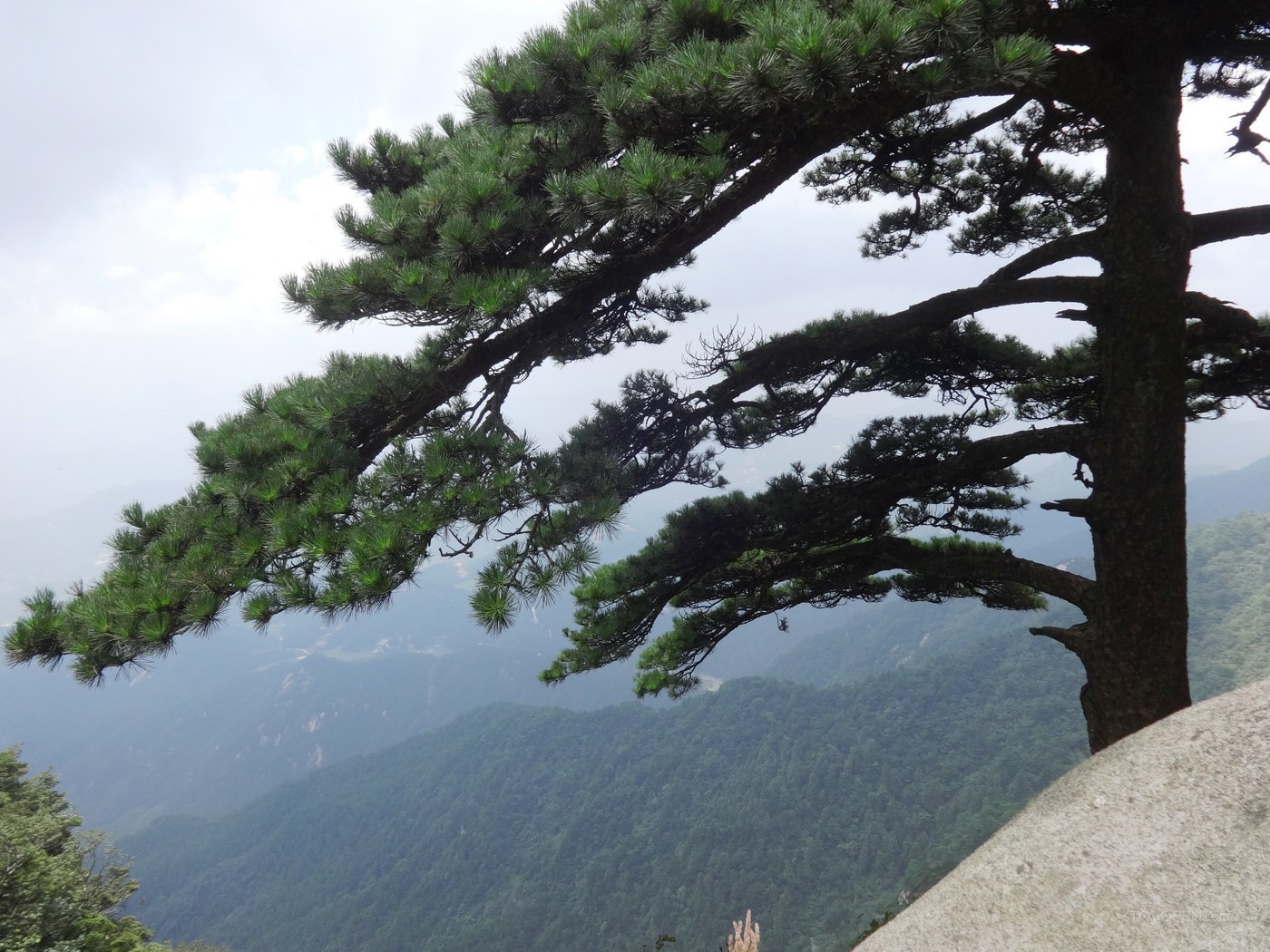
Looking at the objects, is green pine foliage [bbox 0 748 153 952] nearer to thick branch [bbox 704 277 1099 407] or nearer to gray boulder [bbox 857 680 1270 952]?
thick branch [bbox 704 277 1099 407]

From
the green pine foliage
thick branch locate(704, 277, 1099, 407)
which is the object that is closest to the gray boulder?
thick branch locate(704, 277, 1099, 407)

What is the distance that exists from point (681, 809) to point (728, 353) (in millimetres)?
69160

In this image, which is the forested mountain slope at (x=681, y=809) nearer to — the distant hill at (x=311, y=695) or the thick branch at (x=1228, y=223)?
the distant hill at (x=311, y=695)

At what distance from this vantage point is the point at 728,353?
445cm

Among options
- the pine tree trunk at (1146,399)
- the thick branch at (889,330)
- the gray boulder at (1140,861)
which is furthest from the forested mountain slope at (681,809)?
the gray boulder at (1140,861)

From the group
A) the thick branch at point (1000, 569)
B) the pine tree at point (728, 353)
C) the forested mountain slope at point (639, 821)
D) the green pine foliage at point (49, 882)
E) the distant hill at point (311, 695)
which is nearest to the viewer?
the pine tree at point (728, 353)

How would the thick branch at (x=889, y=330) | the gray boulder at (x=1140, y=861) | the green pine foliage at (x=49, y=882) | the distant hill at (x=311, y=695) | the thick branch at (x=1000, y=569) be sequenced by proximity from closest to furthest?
the gray boulder at (x=1140, y=861), the thick branch at (x=889, y=330), the thick branch at (x=1000, y=569), the green pine foliage at (x=49, y=882), the distant hill at (x=311, y=695)

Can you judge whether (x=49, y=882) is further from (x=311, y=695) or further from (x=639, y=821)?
(x=311, y=695)

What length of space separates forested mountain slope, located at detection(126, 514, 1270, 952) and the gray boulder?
109 ft

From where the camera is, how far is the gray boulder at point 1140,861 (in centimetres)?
197

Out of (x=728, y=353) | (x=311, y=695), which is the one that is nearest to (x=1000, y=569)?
(x=728, y=353)

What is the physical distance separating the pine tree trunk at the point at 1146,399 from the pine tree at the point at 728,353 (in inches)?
0.7

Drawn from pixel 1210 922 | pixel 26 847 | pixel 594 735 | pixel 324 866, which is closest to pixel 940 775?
pixel 594 735

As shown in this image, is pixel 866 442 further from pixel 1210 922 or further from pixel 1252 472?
pixel 1252 472
